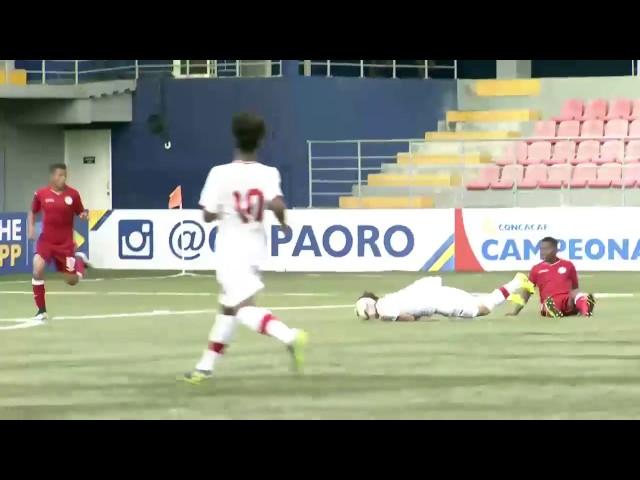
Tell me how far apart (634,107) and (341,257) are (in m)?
9.38

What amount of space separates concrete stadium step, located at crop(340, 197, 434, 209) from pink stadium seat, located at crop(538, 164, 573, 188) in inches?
103

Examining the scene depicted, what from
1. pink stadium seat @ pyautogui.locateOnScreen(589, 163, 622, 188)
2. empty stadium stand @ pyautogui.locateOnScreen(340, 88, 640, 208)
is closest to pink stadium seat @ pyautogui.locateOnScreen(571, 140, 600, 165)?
empty stadium stand @ pyautogui.locateOnScreen(340, 88, 640, 208)

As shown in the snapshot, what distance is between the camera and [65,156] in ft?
132

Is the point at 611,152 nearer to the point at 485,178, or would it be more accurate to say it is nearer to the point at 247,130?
the point at 485,178

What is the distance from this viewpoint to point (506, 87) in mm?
39000

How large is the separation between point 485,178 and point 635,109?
154 inches

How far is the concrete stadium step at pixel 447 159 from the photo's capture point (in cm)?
3694

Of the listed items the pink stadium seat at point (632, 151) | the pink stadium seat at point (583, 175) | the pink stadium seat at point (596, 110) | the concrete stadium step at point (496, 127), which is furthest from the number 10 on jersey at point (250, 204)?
the concrete stadium step at point (496, 127)

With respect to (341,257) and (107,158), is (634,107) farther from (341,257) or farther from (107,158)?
(107,158)

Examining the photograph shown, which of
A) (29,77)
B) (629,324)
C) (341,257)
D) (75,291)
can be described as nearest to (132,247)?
(341,257)

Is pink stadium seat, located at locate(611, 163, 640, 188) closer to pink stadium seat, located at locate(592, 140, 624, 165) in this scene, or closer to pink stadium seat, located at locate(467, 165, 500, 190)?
pink stadium seat, located at locate(592, 140, 624, 165)

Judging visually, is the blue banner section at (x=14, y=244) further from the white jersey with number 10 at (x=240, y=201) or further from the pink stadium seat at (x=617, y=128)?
the white jersey with number 10 at (x=240, y=201)

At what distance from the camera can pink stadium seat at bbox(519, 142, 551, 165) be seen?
3631cm
